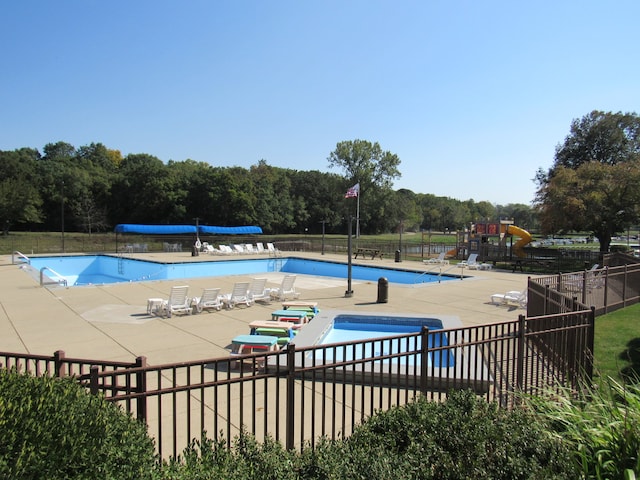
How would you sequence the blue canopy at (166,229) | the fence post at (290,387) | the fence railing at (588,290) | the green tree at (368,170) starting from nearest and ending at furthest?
the fence post at (290,387) → the fence railing at (588,290) → the blue canopy at (166,229) → the green tree at (368,170)

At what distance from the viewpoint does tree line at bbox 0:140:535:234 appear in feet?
197

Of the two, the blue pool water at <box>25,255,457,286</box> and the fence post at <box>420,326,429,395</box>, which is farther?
the blue pool water at <box>25,255,457,286</box>

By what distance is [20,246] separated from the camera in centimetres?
3544

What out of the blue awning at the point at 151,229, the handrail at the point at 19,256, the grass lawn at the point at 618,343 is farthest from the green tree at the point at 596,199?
the handrail at the point at 19,256

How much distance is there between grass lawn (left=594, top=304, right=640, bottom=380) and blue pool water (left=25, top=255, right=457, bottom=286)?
Answer: 13.4 metres

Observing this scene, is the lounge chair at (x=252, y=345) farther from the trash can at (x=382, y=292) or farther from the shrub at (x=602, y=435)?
the trash can at (x=382, y=292)

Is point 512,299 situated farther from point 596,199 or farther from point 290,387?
point 596,199

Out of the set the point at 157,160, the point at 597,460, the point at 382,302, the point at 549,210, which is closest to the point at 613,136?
the point at 549,210

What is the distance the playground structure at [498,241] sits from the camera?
97.2 ft

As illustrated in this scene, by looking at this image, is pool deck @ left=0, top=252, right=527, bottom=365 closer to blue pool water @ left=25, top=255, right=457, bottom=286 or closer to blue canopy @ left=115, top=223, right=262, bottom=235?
blue pool water @ left=25, top=255, right=457, bottom=286

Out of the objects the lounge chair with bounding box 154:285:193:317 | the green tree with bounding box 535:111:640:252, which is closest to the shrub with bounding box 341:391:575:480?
the lounge chair with bounding box 154:285:193:317

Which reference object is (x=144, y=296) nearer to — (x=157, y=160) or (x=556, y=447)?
(x=556, y=447)

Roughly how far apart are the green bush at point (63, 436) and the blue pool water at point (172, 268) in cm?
2250

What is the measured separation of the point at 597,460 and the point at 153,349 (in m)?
7.86
